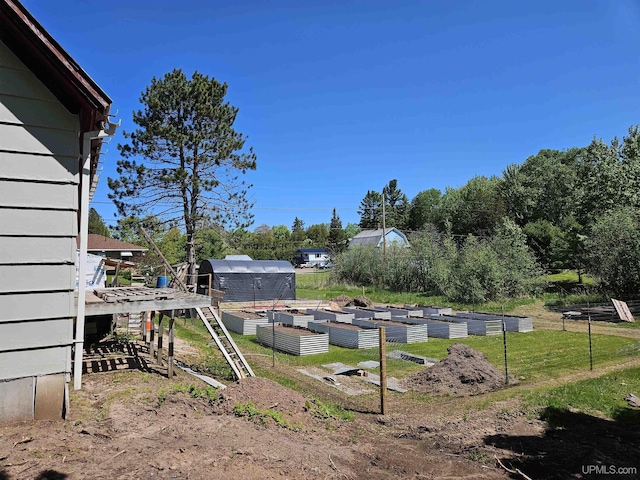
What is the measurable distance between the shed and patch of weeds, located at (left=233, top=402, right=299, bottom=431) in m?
19.4

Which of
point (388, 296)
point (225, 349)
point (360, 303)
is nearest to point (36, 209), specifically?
point (225, 349)

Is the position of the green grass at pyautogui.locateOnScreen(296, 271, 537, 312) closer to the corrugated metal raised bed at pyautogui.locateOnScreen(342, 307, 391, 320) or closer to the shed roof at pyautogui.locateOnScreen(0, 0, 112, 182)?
the corrugated metal raised bed at pyautogui.locateOnScreen(342, 307, 391, 320)

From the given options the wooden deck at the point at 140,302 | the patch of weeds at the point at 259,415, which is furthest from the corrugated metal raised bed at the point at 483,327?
the patch of weeds at the point at 259,415

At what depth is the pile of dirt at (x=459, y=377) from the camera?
9.25 meters

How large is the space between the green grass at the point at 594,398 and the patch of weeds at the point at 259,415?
14.5ft

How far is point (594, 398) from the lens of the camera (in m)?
8.08

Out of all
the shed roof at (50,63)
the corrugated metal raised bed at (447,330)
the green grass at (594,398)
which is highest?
the shed roof at (50,63)

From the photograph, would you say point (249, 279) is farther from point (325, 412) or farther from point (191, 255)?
point (325, 412)

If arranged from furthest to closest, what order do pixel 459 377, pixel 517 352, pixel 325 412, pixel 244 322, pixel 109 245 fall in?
pixel 109 245, pixel 244 322, pixel 517 352, pixel 459 377, pixel 325 412

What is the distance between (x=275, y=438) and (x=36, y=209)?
3785 millimetres

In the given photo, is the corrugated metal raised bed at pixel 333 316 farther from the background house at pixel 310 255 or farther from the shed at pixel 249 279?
the background house at pixel 310 255

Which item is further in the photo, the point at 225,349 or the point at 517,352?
the point at 517,352

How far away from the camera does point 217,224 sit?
25484mm

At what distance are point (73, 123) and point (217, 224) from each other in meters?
20.7
